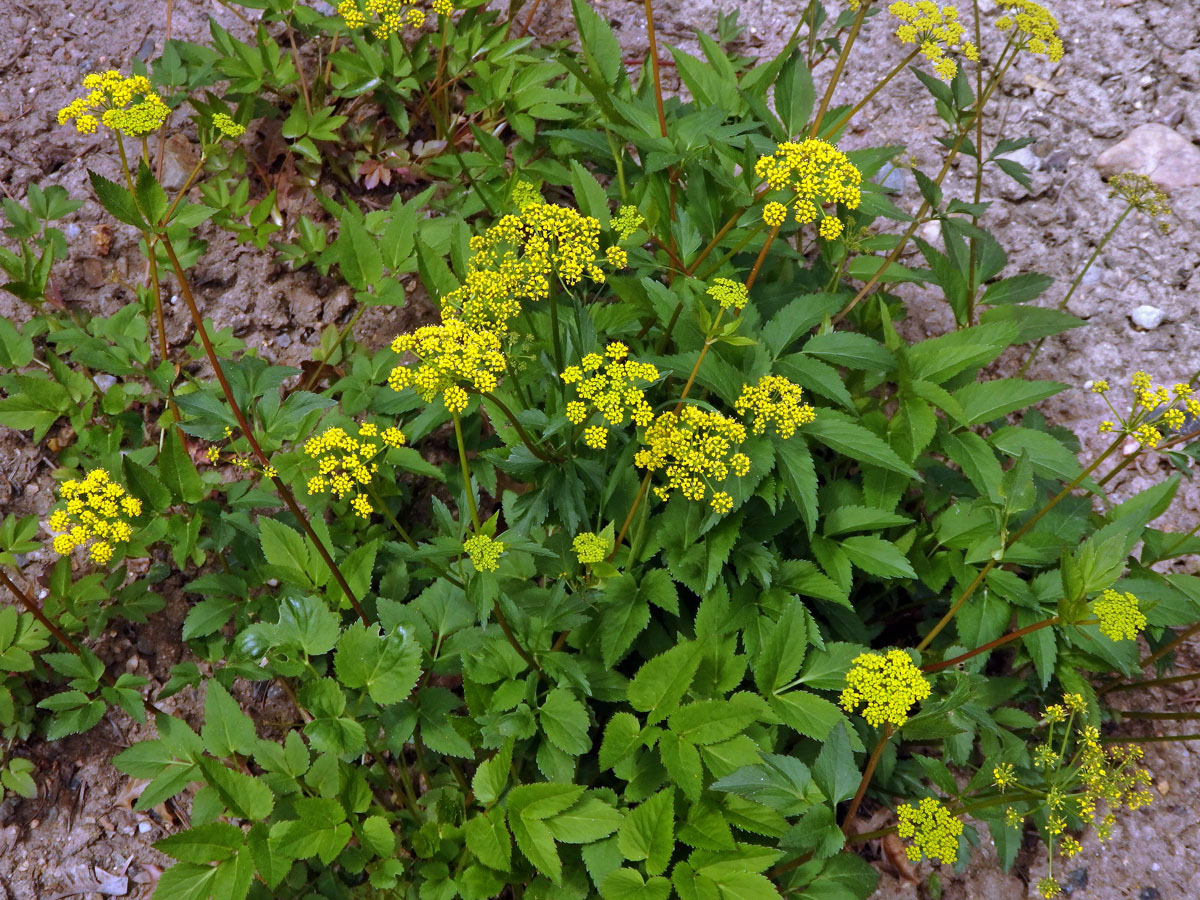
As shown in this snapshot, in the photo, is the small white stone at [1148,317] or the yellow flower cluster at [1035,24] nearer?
the yellow flower cluster at [1035,24]

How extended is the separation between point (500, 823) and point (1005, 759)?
1732 mm

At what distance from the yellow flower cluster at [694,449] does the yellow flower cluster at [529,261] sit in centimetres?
51

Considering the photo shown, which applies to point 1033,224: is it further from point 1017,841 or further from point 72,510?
point 72,510

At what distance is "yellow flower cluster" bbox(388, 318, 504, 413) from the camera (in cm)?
228

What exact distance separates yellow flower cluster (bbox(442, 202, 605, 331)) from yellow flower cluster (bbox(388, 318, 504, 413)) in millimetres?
161

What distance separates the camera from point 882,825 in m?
3.29

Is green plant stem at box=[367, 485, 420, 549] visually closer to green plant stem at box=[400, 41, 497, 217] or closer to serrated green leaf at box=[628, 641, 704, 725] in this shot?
serrated green leaf at box=[628, 641, 704, 725]

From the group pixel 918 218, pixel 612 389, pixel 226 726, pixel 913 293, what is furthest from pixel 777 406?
pixel 226 726

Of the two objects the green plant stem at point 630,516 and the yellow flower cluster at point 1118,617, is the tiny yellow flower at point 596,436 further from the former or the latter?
the yellow flower cluster at point 1118,617

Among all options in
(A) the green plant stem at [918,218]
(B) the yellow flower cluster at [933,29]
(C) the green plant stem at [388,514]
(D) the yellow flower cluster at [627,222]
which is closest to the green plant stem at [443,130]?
(D) the yellow flower cluster at [627,222]

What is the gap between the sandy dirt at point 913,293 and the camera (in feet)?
10.5

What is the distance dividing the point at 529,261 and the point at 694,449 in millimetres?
767

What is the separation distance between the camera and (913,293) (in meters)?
4.30

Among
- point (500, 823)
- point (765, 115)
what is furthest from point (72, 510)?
point (765, 115)
